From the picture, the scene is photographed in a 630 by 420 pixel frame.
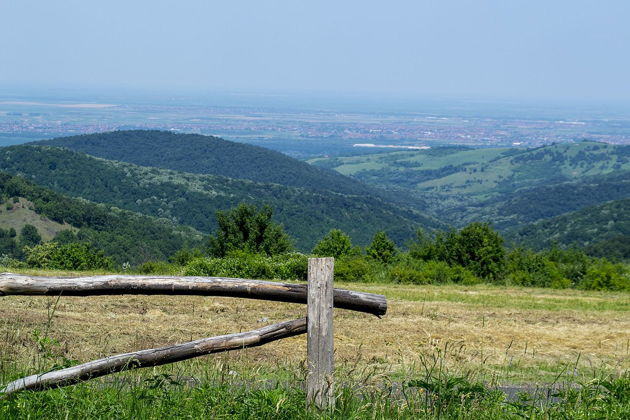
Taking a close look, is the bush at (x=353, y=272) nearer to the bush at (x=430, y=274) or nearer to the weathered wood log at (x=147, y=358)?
the bush at (x=430, y=274)

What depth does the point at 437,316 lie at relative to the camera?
14258 mm

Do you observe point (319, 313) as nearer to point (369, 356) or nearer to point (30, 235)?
point (369, 356)

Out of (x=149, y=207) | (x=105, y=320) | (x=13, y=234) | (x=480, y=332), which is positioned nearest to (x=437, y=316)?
(x=480, y=332)

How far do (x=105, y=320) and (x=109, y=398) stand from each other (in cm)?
728

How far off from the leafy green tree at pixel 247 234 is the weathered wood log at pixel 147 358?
2790 centimetres

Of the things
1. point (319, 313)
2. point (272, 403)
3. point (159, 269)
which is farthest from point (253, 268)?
point (272, 403)

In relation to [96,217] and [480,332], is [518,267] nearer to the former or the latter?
[480,332]

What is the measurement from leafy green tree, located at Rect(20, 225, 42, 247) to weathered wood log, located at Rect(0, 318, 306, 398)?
265 ft

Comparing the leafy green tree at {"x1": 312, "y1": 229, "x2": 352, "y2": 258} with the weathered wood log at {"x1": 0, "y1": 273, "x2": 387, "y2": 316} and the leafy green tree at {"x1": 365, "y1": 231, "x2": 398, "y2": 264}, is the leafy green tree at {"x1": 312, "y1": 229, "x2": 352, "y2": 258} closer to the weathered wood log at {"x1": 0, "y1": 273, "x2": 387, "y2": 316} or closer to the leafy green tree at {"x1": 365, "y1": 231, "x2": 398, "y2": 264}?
the leafy green tree at {"x1": 365, "y1": 231, "x2": 398, "y2": 264}

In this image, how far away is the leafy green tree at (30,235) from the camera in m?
79.8

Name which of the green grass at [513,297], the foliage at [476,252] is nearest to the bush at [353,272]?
the green grass at [513,297]

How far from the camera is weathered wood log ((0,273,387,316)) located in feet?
15.1

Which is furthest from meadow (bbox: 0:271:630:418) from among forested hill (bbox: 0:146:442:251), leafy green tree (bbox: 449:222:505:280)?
forested hill (bbox: 0:146:442:251)

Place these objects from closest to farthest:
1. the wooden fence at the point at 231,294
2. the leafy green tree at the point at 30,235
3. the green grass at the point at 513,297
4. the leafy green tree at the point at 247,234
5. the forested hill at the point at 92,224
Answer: the wooden fence at the point at 231,294 → the green grass at the point at 513,297 → the leafy green tree at the point at 247,234 → the leafy green tree at the point at 30,235 → the forested hill at the point at 92,224
